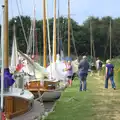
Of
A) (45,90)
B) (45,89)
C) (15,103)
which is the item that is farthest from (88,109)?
(45,89)

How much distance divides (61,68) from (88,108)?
1454 centimetres

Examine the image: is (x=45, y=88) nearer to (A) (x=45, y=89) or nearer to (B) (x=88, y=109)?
(A) (x=45, y=89)

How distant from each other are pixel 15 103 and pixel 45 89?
918 centimetres

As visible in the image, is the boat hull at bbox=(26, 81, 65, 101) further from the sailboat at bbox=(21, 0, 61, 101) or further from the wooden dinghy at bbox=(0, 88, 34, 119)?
the wooden dinghy at bbox=(0, 88, 34, 119)

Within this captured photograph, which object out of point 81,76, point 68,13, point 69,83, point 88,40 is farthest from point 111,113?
point 88,40

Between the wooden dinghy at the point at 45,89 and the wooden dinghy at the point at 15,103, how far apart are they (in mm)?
8268

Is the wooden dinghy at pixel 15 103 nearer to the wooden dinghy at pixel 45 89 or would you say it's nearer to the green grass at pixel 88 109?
the green grass at pixel 88 109

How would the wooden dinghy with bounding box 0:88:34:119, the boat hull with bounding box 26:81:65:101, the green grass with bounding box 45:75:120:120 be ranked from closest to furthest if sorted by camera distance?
1. the wooden dinghy with bounding box 0:88:34:119
2. the green grass with bounding box 45:75:120:120
3. the boat hull with bounding box 26:81:65:101

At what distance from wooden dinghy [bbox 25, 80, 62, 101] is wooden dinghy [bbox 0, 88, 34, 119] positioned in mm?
8268

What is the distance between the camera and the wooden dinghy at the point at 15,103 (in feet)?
37.6

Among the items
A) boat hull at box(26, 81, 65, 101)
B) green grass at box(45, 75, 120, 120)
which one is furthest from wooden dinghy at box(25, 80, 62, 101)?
green grass at box(45, 75, 120, 120)

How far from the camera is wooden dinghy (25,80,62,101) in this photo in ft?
67.6

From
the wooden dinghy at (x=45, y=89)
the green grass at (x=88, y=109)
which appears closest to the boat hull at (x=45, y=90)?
the wooden dinghy at (x=45, y=89)

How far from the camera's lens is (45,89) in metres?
20.9
